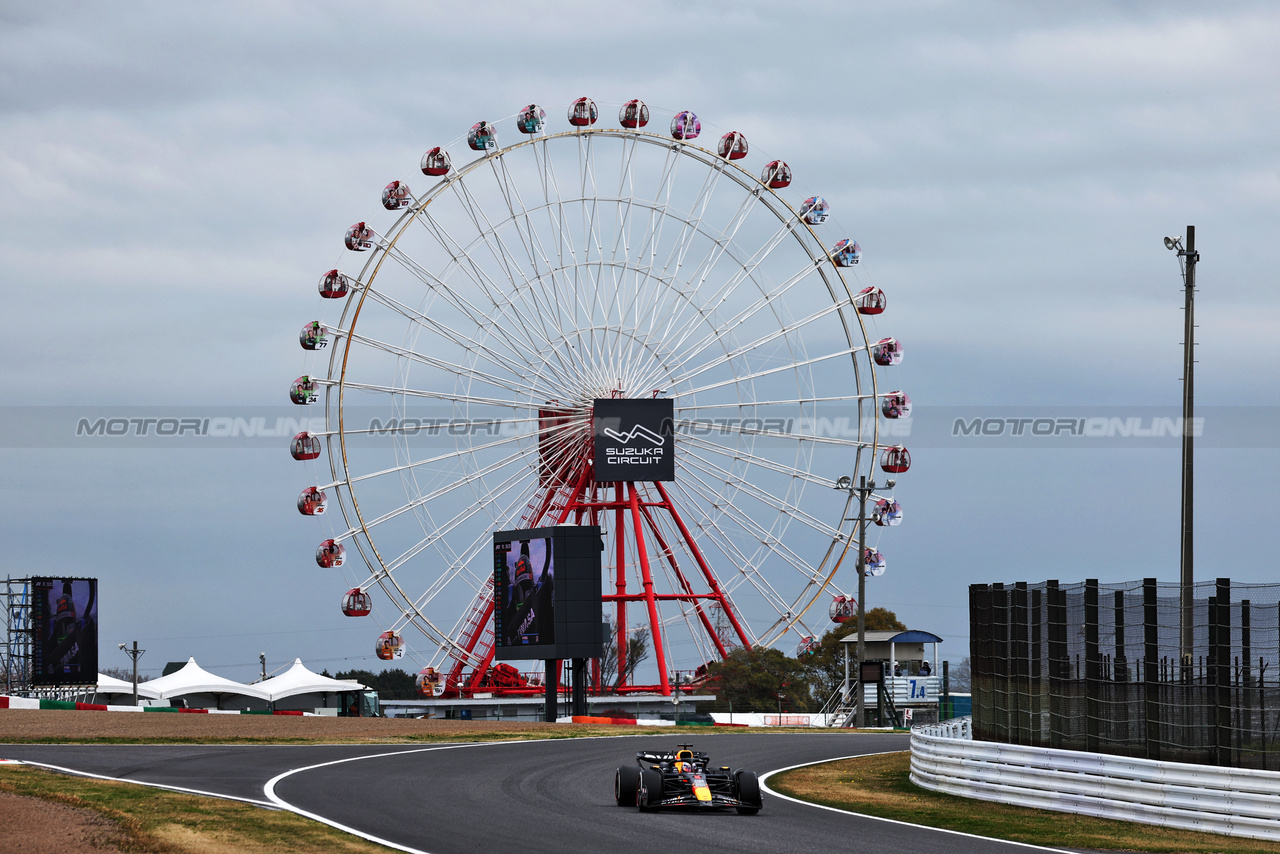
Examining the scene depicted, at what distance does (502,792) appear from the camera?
2244 cm

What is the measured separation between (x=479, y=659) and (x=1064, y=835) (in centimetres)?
3900

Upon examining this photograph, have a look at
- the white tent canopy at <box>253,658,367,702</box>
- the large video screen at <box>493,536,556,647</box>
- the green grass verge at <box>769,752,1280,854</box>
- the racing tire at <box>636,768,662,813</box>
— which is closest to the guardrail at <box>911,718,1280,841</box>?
the green grass verge at <box>769,752,1280,854</box>

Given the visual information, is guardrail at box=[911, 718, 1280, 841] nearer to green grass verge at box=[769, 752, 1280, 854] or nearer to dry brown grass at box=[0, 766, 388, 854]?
green grass verge at box=[769, 752, 1280, 854]

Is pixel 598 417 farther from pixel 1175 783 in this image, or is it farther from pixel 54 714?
pixel 1175 783

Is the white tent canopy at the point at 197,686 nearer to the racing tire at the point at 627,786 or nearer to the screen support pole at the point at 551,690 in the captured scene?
the screen support pole at the point at 551,690

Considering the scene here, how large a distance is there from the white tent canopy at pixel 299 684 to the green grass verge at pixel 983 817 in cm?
7257

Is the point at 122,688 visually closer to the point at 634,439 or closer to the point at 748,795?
the point at 634,439

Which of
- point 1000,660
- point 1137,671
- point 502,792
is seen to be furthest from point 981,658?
point 502,792

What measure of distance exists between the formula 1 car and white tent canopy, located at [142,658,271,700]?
269 feet

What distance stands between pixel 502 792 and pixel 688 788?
3634mm

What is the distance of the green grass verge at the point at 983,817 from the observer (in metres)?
17.8

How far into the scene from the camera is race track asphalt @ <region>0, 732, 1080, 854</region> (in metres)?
17.0

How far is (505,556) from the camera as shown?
156 feet

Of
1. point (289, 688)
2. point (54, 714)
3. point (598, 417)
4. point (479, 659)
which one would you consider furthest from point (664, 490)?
point (289, 688)
